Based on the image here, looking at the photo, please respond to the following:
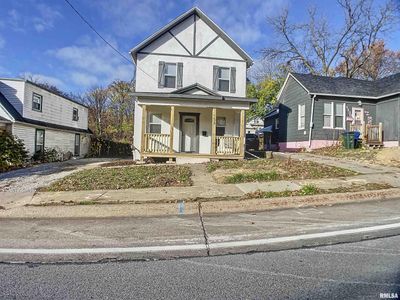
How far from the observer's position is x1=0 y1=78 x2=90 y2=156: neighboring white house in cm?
1980

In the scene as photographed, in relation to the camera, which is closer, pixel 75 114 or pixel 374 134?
pixel 374 134

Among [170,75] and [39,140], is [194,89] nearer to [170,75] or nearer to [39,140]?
[170,75]

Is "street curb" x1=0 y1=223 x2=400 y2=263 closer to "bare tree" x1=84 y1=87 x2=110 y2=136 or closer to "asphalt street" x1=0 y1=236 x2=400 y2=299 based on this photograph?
"asphalt street" x1=0 y1=236 x2=400 y2=299

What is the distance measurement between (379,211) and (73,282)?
19.0ft

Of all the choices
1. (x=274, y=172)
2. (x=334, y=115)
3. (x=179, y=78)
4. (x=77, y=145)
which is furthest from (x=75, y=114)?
(x=274, y=172)

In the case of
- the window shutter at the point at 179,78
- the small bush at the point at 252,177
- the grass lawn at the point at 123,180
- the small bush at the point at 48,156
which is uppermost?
the window shutter at the point at 179,78

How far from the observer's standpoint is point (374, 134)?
2044cm

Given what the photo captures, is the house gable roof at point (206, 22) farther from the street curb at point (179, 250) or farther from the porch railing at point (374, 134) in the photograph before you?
the street curb at point (179, 250)

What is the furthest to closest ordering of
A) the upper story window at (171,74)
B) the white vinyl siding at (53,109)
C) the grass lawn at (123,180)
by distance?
the white vinyl siding at (53,109)
the upper story window at (171,74)
the grass lawn at (123,180)

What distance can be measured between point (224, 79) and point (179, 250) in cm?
Result: 1613

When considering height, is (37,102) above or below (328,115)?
above

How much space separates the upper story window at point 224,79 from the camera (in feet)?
→ 63.7

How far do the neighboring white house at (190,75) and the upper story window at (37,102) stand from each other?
26.6 feet

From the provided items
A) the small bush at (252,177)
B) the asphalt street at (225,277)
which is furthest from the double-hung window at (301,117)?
the asphalt street at (225,277)
